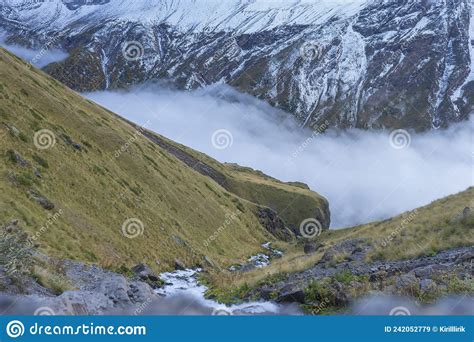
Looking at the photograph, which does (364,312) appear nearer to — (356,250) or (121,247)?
(356,250)

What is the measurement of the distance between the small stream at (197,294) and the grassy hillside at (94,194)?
2177mm

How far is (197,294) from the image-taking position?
22875 millimetres

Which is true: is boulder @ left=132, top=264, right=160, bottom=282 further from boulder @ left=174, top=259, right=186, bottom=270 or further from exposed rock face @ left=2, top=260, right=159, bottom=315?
boulder @ left=174, top=259, right=186, bottom=270

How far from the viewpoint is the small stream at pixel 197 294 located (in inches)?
674

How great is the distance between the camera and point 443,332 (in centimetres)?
1218

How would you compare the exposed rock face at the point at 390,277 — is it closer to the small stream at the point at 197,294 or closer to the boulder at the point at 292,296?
the boulder at the point at 292,296

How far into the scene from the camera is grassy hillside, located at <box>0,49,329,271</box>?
93.8ft

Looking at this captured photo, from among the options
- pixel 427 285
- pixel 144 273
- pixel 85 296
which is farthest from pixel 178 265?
pixel 427 285

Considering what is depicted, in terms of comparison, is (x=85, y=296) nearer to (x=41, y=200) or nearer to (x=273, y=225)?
(x=41, y=200)

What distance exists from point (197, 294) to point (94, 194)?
18383 millimetres

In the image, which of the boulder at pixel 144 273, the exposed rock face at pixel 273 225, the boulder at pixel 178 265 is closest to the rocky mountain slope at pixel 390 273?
the boulder at pixel 144 273

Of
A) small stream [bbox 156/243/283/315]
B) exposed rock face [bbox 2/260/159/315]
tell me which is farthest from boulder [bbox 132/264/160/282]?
exposed rock face [bbox 2/260/159/315]

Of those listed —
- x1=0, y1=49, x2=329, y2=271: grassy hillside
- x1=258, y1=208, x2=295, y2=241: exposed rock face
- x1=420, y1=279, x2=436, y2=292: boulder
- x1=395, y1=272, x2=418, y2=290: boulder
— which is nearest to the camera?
x1=420, y1=279, x2=436, y2=292: boulder

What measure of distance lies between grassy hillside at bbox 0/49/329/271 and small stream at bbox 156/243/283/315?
2177mm
